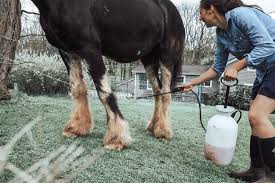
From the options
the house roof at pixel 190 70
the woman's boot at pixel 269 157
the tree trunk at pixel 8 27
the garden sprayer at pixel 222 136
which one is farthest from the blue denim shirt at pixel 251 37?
the house roof at pixel 190 70

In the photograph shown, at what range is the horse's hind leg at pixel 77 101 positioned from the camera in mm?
4457

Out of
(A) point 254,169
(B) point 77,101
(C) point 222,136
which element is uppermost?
(B) point 77,101

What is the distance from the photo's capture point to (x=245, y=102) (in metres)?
21.9

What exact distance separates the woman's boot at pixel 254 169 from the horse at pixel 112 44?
1.24 meters

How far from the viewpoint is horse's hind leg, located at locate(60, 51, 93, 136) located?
4.46 metres

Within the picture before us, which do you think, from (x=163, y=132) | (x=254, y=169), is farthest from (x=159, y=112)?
(x=254, y=169)

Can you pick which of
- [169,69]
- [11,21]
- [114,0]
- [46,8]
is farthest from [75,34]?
[11,21]

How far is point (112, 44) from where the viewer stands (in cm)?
429

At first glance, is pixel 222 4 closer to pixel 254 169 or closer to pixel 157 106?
pixel 254 169

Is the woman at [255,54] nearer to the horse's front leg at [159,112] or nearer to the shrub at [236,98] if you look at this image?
the horse's front leg at [159,112]

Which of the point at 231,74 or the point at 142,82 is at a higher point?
the point at 142,82

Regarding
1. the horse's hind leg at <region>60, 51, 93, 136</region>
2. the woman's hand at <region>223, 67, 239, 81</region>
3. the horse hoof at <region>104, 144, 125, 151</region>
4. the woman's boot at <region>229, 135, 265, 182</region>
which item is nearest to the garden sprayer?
the woman's boot at <region>229, 135, 265, 182</region>

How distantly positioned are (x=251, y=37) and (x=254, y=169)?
46.1 inches

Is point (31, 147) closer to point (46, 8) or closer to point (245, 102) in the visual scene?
point (46, 8)
